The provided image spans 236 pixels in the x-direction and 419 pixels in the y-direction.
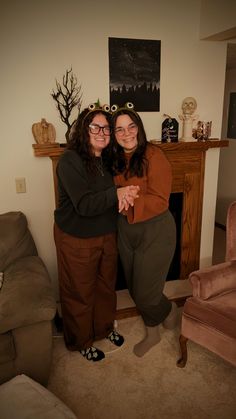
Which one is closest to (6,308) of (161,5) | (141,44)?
(141,44)

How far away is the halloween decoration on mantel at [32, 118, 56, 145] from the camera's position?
2.16 meters

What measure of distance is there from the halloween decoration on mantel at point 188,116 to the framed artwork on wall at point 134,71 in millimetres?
248

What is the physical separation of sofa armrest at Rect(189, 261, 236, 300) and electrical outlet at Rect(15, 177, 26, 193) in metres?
1.33

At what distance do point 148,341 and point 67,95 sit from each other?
175 centimetres

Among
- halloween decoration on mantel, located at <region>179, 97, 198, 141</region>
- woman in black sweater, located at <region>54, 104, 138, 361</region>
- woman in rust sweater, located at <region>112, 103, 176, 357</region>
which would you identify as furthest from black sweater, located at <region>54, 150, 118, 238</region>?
halloween decoration on mantel, located at <region>179, 97, 198, 141</region>

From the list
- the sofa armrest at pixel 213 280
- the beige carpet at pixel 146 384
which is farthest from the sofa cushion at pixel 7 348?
the sofa armrest at pixel 213 280

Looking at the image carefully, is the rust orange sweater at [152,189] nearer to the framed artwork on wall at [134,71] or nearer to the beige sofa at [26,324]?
the beige sofa at [26,324]

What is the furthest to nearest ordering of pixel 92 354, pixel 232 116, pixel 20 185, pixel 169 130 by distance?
pixel 232 116 < pixel 169 130 < pixel 20 185 < pixel 92 354

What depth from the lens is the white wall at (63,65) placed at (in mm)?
2080

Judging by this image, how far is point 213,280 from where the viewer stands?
1.83 m

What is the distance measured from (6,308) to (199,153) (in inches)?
71.8

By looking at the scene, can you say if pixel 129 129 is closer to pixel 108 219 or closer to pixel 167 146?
pixel 108 219

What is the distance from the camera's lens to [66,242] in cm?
183

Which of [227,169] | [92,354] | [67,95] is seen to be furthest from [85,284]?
[227,169]
